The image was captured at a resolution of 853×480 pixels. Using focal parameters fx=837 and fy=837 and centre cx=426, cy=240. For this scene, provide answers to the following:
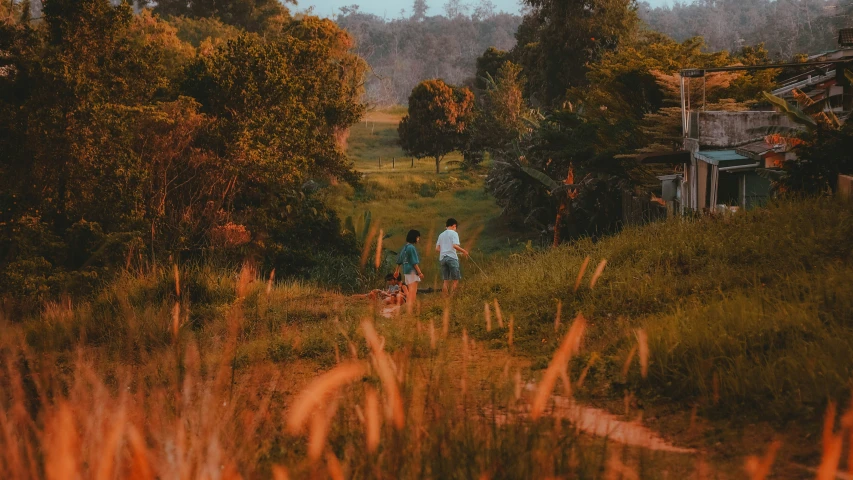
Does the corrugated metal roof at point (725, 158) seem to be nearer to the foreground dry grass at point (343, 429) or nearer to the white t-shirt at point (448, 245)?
the white t-shirt at point (448, 245)

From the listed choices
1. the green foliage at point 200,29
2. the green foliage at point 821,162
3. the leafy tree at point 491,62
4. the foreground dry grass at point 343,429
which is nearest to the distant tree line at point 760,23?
the leafy tree at point 491,62

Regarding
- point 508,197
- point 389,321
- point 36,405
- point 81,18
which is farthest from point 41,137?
point 508,197

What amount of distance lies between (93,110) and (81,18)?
2.10m

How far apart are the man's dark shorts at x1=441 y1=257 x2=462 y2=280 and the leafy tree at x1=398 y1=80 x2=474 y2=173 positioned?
36.7 m

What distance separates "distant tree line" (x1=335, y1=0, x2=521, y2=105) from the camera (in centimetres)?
11122

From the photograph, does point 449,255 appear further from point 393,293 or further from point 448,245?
point 393,293

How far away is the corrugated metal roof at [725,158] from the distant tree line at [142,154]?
975 centimetres

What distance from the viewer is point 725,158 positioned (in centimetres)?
1859

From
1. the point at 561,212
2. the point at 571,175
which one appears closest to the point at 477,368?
the point at 571,175

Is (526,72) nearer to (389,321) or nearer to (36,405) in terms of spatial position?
(389,321)

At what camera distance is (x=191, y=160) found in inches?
757

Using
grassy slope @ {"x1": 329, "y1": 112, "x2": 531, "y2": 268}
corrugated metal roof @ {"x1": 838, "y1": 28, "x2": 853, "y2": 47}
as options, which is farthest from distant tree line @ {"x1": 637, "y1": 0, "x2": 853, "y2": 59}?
corrugated metal roof @ {"x1": 838, "y1": 28, "x2": 853, "y2": 47}

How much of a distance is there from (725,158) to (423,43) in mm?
Result: 110908

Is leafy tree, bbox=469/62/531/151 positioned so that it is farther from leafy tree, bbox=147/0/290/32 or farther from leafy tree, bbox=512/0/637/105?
leafy tree, bbox=147/0/290/32
